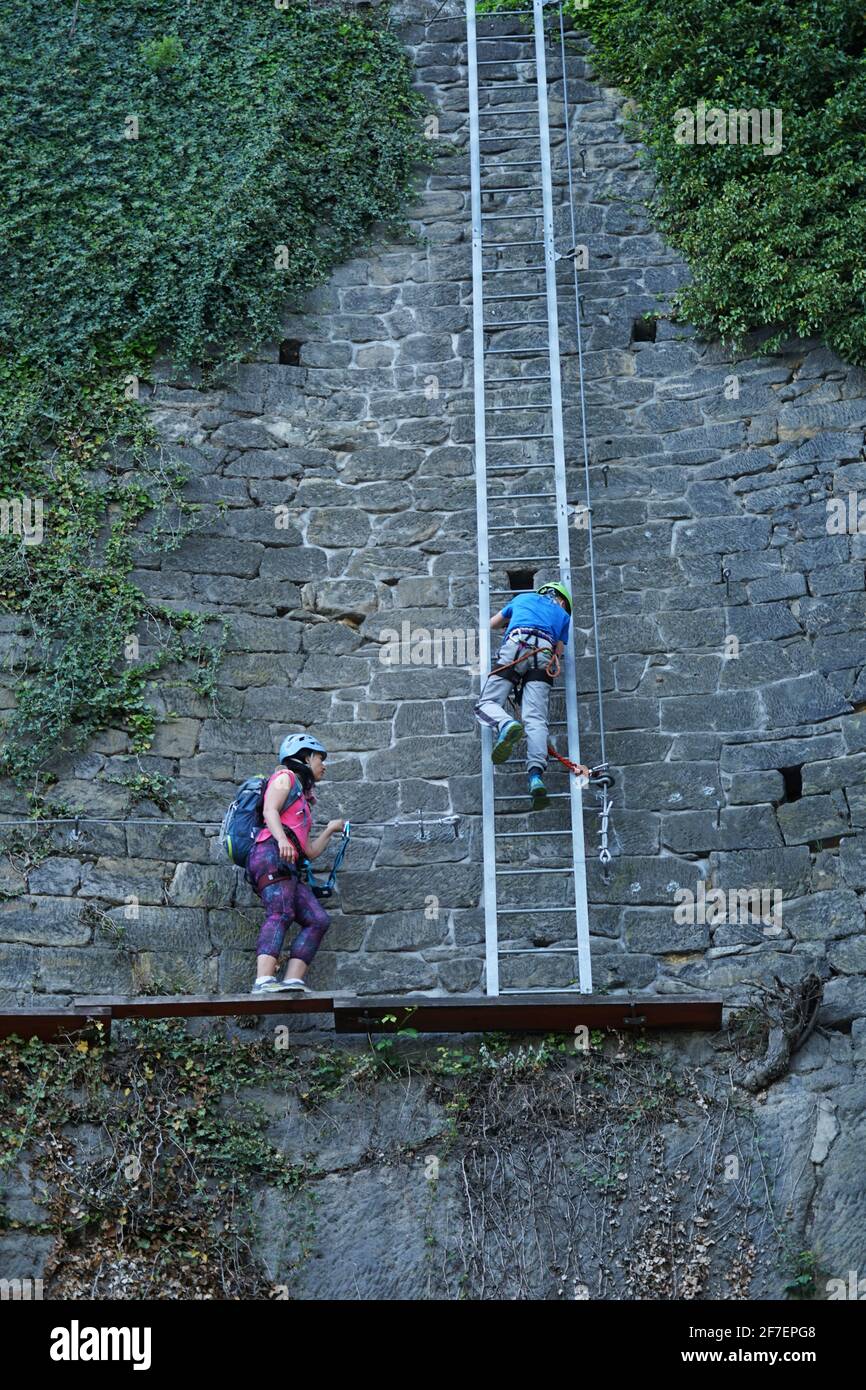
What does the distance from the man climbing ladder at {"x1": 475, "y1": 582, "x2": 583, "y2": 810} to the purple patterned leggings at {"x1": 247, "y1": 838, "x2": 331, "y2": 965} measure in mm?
1131

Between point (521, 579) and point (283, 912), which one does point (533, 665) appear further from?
point (283, 912)

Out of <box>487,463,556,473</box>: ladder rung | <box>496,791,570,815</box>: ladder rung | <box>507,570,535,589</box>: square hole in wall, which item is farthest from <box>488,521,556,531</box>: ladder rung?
<box>496,791,570,815</box>: ladder rung

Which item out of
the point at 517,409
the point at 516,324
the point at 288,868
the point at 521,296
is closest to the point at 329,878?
the point at 288,868

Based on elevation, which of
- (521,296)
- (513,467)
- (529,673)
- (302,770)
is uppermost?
(521,296)

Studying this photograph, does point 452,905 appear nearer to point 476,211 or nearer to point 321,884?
point 321,884

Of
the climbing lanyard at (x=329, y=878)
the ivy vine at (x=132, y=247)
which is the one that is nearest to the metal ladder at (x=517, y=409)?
the ivy vine at (x=132, y=247)

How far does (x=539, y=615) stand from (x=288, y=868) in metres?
1.72

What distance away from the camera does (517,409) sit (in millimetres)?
10703

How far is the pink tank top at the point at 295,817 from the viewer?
8875 millimetres

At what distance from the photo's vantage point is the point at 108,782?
959 centimetres

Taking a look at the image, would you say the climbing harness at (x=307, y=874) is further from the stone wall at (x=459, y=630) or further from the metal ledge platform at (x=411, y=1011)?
the metal ledge platform at (x=411, y=1011)

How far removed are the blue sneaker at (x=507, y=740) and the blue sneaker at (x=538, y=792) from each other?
6.6 inches

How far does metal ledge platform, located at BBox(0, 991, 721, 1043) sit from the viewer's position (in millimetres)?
8453

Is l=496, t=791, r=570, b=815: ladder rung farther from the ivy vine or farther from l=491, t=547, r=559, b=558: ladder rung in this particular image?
the ivy vine
